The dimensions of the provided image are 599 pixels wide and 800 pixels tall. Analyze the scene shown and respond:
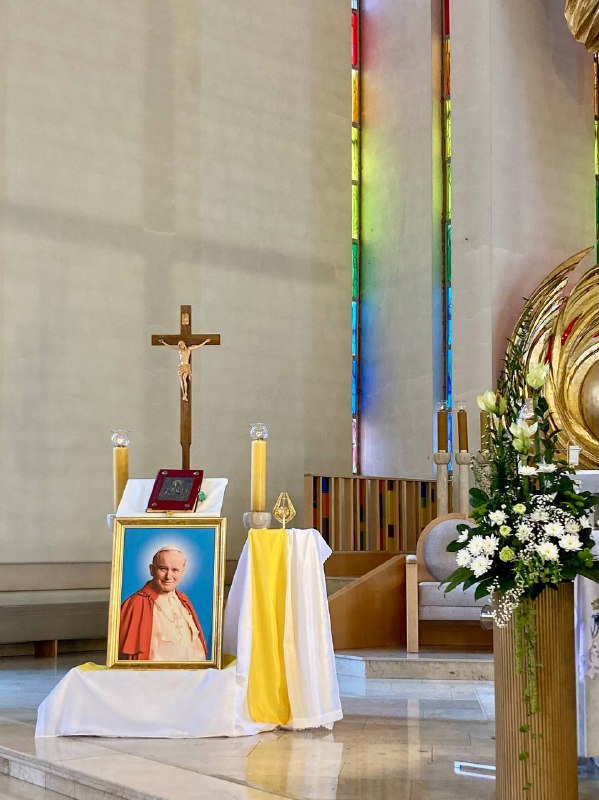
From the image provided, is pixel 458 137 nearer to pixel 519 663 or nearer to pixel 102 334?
pixel 102 334

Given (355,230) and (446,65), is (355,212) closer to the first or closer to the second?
(355,230)

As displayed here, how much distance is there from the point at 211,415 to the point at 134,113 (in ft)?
8.84

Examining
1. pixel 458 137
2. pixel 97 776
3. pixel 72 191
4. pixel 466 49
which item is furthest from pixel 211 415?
pixel 97 776

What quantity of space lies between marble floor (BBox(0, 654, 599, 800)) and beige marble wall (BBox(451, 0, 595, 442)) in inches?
160

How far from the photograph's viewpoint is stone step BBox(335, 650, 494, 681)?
19.8 ft

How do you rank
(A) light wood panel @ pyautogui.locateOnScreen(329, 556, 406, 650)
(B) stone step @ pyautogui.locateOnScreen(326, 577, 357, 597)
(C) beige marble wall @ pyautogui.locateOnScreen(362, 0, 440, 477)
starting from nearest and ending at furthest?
(A) light wood panel @ pyautogui.locateOnScreen(329, 556, 406, 650) < (B) stone step @ pyautogui.locateOnScreen(326, 577, 357, 597) < (C) beige marble wall @ pyautogui.locateOnScreen(362, 0, 440, 477)

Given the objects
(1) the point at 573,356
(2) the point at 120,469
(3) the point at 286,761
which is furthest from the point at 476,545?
(1) the point at 573,356

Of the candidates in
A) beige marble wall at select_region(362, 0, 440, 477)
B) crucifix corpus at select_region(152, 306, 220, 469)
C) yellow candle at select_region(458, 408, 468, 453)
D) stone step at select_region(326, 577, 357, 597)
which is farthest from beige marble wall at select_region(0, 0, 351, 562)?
crucifix corpus at select_region(152, 306, 220, 469)

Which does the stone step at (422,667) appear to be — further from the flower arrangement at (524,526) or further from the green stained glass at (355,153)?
the green stained glass at (355,153)

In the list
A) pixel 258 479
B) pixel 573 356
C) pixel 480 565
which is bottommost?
pixel 480 565

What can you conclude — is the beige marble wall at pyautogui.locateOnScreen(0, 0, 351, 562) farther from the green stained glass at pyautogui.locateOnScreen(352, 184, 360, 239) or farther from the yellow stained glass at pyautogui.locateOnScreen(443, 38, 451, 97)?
the yellow stained glass at pyautogui.locateOnScreen(443, 38, 451, 97)

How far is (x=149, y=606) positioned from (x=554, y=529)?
2257 millimetres

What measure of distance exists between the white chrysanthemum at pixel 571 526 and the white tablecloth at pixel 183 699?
1.89m

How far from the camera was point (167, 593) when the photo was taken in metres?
4.88
